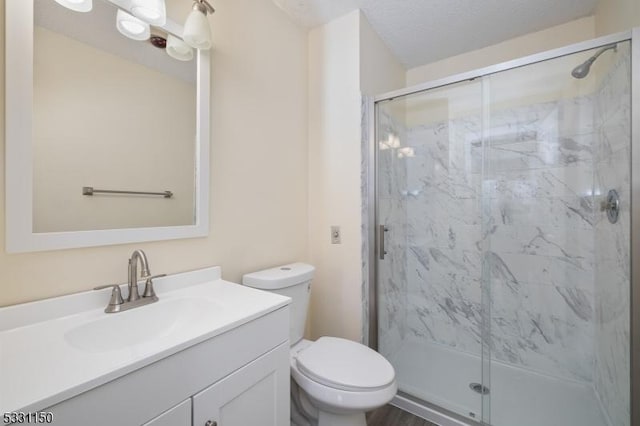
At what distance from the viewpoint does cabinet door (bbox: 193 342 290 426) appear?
30.0 inches

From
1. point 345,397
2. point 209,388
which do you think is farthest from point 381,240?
point 209,388

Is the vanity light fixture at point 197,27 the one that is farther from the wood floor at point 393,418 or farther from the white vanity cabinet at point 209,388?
the wood floor at point 393,418

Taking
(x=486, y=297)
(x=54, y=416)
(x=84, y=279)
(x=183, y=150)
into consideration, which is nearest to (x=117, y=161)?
(x=183, y=150)

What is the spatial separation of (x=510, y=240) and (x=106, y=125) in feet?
7.74

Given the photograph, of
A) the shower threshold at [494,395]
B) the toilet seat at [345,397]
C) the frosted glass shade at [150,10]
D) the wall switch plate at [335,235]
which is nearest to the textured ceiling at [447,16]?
the frosted glass shade at [150,10]

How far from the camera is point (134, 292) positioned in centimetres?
96

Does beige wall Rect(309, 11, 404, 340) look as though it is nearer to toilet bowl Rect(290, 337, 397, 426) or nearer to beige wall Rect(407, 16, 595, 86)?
toilet bowl Rect(290, 337, 397, 426)

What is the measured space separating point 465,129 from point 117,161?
2.15 m

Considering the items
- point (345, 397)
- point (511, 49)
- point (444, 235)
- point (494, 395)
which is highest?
point (511, 49)

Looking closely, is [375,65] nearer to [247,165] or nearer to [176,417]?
[247,165]

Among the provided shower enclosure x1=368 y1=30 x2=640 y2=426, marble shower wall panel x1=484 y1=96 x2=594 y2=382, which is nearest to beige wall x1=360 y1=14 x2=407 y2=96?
shower enclosure x1=368 y1=30 x2=640 y2=426

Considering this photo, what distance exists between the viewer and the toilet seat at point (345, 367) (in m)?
1.11

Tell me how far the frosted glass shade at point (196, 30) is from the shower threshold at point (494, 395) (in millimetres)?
2147

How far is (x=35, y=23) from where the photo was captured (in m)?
0.82
